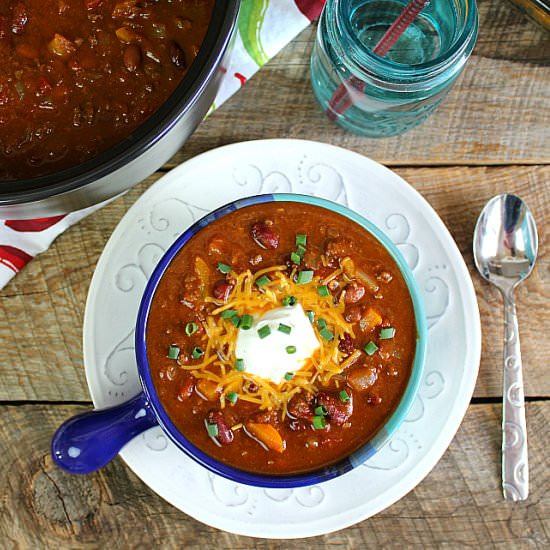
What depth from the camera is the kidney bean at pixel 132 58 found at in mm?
1706

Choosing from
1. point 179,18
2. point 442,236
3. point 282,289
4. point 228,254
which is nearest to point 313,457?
point 282,289

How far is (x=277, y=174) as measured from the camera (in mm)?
2275

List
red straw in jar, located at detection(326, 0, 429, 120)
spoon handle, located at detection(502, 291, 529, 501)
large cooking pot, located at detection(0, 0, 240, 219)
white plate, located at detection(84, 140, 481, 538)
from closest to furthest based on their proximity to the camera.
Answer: large cooking pot, located at detection(0, 0, 240, 219) → red straw in jar, located at detection(326, 0, 429, 120) → white plate, located at detection(84, 140, 481, 538) → spoon handle, located at detection(502, 291, 529, 501)

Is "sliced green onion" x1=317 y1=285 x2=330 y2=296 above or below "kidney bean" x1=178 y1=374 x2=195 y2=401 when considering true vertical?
above

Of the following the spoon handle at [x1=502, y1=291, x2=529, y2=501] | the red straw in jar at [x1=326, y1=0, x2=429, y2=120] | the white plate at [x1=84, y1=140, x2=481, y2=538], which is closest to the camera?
the red straw in jar at [x1=326, y1=0, x2=429, y2=120]

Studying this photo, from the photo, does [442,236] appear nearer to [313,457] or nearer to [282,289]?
[282,289]

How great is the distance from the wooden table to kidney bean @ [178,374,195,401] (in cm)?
50

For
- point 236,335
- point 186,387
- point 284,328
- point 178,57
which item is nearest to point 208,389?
point 186,387

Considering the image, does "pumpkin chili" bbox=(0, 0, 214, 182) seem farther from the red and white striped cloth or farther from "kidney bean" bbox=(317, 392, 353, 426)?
"kidney bean" bbox=(317, 392, 353, 426)

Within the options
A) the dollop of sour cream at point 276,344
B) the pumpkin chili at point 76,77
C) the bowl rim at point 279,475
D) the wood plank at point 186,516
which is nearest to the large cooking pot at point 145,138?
the pumpkin chili at point 76,77

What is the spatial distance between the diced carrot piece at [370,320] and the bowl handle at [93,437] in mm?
640

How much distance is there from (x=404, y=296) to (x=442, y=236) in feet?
1.05

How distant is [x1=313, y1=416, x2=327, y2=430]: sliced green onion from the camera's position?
1.97 meters

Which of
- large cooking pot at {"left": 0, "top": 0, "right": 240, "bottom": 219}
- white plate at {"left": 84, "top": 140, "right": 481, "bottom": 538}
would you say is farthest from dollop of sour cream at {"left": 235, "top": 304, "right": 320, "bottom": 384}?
large cooking pot at {"left": 0, "top": 0, "right": 240, "bottom": 219}
